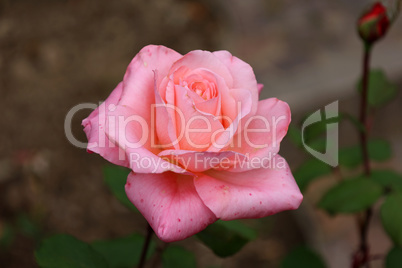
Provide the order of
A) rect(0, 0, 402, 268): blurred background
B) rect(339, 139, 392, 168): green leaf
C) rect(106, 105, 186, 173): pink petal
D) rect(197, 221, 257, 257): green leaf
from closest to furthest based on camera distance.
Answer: rect(106, 105, 186, 173): pink petal < rect(197, 221, 257, 257): green leaf < rect(339, 139, 392, 168): green leaf < rect(0, 0, 402, 268): blurred background

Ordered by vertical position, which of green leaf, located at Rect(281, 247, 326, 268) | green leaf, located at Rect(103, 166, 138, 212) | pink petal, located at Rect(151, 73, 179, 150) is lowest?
green leaf, located at Rect(281, 247, 326, 268)

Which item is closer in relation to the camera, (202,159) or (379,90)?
(202,159)

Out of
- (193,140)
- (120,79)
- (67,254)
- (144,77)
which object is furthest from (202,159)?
(120,79)

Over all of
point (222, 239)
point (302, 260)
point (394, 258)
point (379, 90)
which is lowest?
point (302, 260)

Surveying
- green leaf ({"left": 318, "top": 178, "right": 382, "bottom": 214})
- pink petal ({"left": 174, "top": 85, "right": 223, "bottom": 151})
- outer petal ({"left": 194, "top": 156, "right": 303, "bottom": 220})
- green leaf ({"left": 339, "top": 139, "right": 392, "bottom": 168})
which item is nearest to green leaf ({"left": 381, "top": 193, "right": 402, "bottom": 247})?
green leaf ({"left": 318, "top": 178, "right": 382, "bottom": 214})

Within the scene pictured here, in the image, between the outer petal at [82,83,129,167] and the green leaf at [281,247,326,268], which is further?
the green leaf at [281,247,326,268]

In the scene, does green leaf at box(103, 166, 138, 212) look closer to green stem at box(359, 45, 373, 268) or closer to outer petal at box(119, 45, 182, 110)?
outer petal at box(119, 45, 182, 110)

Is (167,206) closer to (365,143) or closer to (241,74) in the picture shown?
(241,74)
